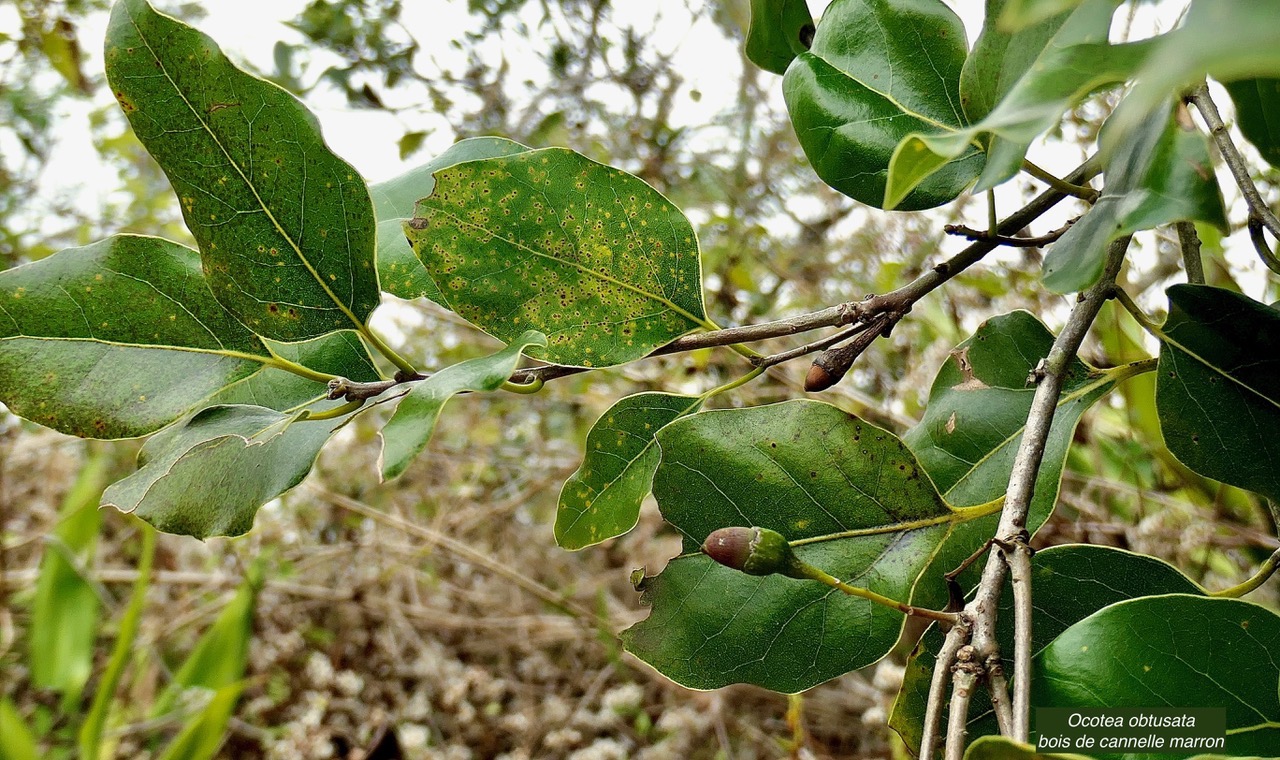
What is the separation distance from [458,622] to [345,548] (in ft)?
1.00

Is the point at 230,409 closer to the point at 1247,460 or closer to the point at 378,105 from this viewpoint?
the point at 1247,460

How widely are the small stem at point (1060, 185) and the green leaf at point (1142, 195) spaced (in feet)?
0.08

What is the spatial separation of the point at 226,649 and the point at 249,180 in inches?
66.3

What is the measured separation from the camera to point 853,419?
1.15ft

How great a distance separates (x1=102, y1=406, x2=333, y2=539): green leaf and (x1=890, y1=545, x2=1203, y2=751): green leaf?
254mm

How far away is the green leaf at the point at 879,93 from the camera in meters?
0.38

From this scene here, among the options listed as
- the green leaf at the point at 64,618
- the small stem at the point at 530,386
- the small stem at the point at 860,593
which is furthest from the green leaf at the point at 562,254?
the green leaf at the point at 64,618

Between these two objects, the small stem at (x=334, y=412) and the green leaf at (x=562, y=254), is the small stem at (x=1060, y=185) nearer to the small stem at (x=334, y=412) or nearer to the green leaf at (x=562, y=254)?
the green leaf at (x=562, y=254)

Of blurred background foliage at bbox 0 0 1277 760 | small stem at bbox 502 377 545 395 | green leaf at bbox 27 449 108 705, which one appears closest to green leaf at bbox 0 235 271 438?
small stem at bbox 502 377 545 395

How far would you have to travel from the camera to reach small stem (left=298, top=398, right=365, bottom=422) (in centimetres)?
35

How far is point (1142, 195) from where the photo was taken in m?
→ 0.26

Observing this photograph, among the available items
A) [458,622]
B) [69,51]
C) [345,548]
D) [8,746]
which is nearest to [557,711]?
[458,622]

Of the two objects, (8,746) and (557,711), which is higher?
(557,711)

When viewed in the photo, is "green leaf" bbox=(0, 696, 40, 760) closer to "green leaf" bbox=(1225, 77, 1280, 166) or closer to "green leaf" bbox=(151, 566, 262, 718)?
"green leaf" bbox=(151, 566, 262, 718)
